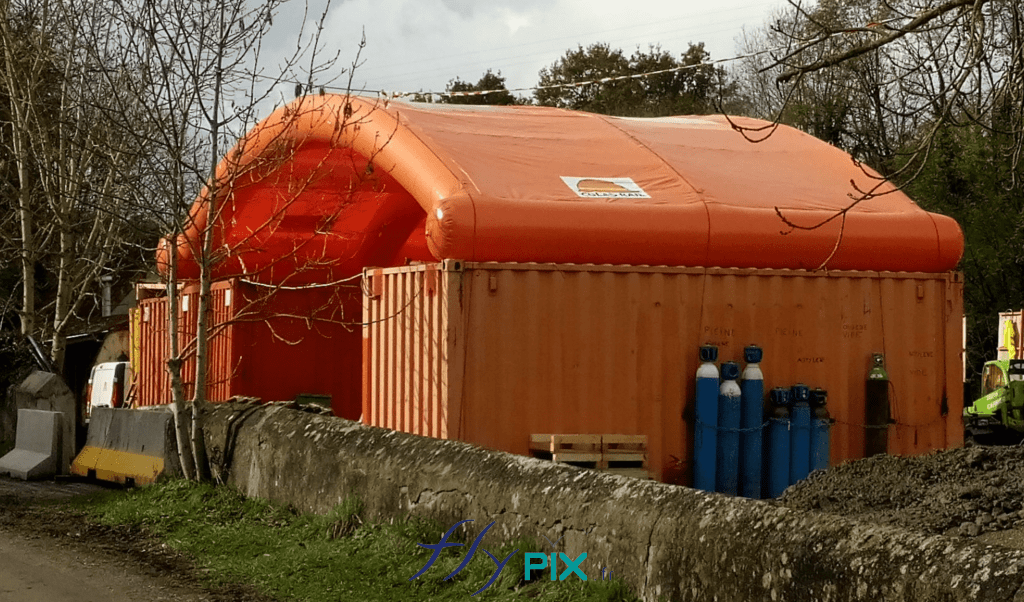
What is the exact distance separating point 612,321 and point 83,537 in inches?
212

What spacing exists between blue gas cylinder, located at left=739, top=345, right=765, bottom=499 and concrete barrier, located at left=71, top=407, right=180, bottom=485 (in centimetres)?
567

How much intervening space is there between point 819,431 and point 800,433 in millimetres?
223

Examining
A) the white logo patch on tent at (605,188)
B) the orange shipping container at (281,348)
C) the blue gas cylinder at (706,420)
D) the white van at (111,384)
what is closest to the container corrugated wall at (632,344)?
the blue gas cylinder at (706,420)

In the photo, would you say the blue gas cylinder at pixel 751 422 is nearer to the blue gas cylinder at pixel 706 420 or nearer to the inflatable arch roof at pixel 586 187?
the blue gas cylinder at pixel 706 420

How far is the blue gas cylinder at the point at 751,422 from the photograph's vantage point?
12.9 meters

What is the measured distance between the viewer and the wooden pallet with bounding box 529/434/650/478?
12.4 metres

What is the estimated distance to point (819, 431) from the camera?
1327cm

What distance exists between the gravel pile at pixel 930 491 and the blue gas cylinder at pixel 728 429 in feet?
4.38

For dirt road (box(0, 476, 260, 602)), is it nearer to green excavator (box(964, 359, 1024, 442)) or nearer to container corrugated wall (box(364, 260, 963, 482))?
container corrugated wall (box(364, 260, 963, 482))

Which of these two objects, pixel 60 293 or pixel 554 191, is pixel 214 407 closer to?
pixel 554 191

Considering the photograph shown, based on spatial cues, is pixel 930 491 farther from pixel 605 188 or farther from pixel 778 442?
pixel 605 188

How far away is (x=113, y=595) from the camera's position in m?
7.83

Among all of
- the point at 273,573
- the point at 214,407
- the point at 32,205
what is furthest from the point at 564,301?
the point at 32,205

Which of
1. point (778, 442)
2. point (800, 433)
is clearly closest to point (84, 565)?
point (778, 442)
